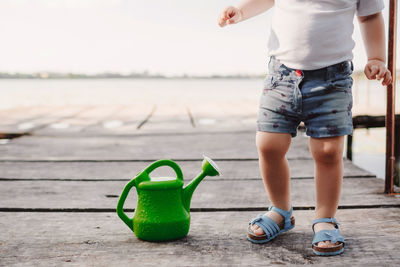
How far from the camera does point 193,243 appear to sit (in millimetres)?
1425

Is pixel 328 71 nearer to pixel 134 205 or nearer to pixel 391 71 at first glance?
pixel 391 71

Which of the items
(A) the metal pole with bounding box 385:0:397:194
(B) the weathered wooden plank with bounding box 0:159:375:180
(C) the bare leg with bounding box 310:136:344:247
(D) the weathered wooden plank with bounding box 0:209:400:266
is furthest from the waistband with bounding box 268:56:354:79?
(B) the weathered wooden plank with bounding box 0:159:375:180

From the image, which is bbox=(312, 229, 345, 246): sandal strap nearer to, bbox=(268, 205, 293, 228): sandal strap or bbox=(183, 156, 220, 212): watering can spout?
bbox=(268, 205, 293, 228): sandal strap

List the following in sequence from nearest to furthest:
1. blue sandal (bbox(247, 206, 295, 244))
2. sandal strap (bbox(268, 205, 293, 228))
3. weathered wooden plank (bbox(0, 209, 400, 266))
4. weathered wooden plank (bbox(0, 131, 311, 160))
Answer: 1. weathered wooden plank (bbox(0, 209, 400, 266))
2. blue sandal (bbox(247, 206, 295, 244))
3. sandal strap (bbox(268, 205, 293, 228))
4. weathered wooden plank (bbox(0, 131, 311, 160))

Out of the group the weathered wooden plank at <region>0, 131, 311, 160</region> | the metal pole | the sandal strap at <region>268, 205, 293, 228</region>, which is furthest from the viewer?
the weathered wooden plank at <region>0, 131, 311, 160</region>

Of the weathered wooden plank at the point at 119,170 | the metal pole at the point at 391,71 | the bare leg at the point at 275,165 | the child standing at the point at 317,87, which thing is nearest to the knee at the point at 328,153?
the child standing at the point at 317,87

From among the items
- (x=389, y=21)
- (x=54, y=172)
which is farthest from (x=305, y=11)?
(x=54, y=172)

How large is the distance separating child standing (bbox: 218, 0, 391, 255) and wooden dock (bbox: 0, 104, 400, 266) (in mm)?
126

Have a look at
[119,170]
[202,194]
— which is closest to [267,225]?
[202,194]

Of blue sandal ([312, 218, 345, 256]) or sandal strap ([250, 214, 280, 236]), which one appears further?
sandal strap ([250, 214, 280, 236])

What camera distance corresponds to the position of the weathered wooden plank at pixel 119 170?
2.39 metres

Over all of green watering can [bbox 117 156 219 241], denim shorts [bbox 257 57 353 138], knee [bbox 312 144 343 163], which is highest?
denim shorts [bbox 257 57 353 138]

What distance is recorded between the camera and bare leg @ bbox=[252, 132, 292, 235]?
1521mm

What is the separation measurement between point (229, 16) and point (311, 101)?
447 millimetres
